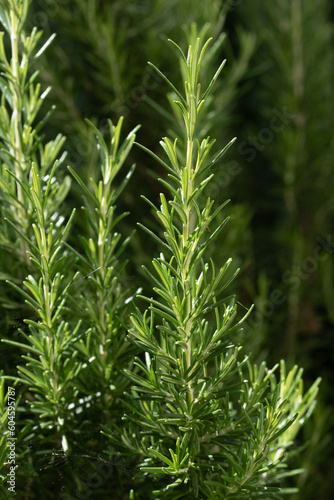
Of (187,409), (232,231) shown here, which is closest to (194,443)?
(187,409)

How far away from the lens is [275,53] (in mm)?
643

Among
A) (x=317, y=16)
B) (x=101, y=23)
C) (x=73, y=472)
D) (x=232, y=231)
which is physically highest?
(x=317, y=16)

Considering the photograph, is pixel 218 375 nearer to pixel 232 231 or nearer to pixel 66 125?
pixel 232 231

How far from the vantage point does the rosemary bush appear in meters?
0.22

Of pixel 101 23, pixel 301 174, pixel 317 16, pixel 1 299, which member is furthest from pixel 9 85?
pixel 317 16

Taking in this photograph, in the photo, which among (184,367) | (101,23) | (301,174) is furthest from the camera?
(301,174)

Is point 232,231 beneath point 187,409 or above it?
above

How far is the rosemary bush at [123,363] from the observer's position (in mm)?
224

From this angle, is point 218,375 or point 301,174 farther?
point 301,174

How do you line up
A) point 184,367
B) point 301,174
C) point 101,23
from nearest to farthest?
1. point 184,367
2. point 101,23
3. point 301,174

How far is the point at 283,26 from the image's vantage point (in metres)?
0.64

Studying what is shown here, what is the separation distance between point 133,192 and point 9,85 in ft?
0.85

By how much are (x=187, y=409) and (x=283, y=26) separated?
550 millimetres

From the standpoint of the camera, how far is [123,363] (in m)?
0.27
